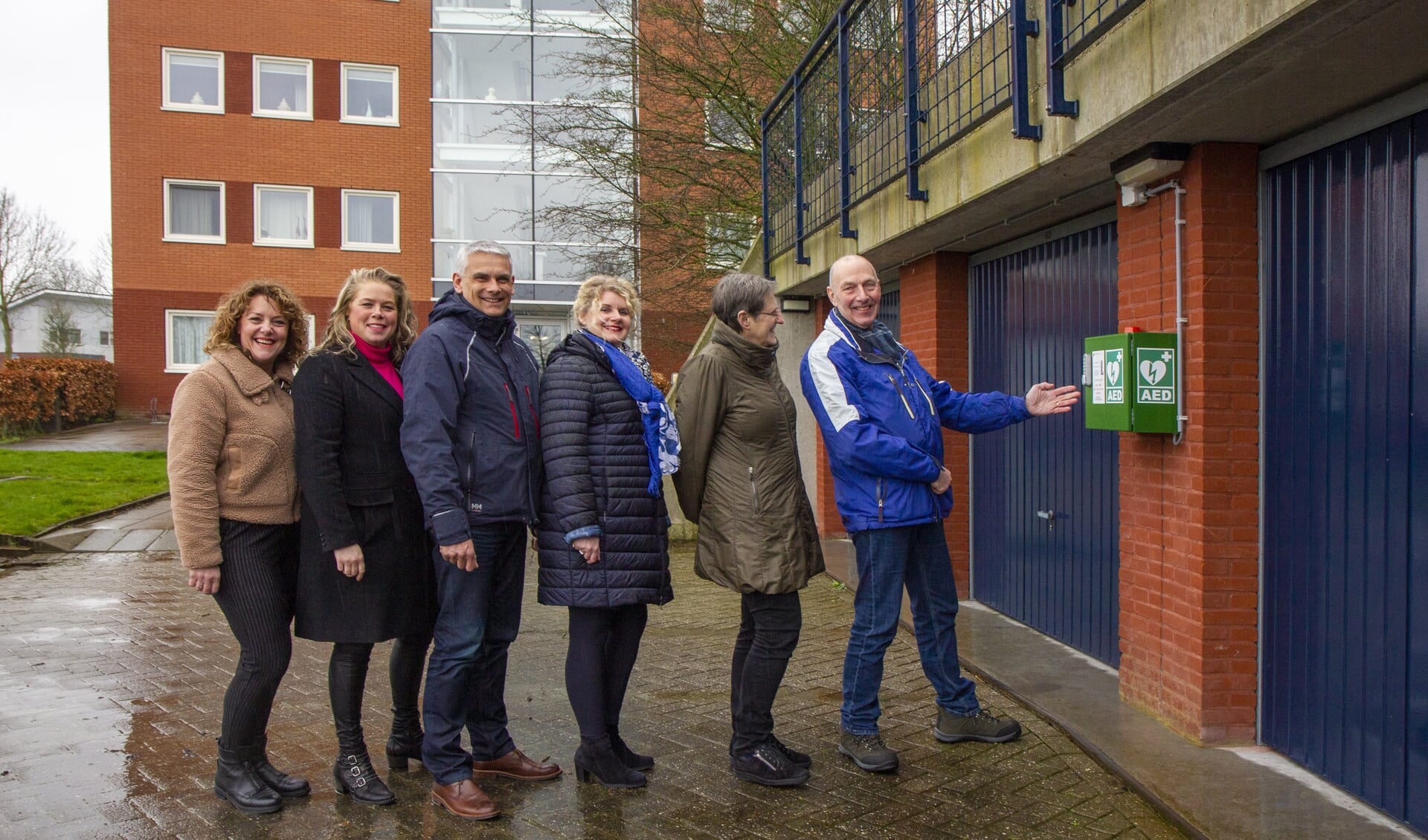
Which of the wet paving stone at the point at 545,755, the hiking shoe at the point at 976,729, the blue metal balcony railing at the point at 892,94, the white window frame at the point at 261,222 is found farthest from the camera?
the white window frame at the point at 261,222

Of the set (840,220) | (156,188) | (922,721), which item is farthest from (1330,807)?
(156,188)

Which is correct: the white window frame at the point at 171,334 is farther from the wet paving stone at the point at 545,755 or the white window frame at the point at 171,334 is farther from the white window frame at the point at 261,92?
the wet paving stone at the point at 545,755

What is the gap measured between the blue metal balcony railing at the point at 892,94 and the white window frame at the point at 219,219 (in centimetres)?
1774

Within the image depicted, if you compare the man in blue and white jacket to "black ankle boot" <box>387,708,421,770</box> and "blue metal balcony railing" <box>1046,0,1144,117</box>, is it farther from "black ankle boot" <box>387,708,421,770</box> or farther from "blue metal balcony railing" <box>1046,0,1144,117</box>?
"black ankle boot" <box>387,708,421,770</box>

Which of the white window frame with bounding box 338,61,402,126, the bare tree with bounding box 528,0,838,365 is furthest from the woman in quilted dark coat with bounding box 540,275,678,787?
the white window frame with bounding box 338,61,402,126

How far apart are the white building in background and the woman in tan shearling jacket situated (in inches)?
1765

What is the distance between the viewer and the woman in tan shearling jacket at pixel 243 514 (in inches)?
143

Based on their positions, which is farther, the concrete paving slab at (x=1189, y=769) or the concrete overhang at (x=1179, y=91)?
the concrete paving slab at (x=1189, y=769)

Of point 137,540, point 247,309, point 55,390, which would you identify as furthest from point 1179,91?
point 55,390

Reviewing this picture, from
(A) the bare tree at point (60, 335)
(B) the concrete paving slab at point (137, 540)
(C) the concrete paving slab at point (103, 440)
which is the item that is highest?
(A) the bare tree at point (60, 335)

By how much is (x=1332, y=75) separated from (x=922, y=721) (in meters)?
2.93

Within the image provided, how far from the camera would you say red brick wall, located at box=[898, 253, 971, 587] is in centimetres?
703

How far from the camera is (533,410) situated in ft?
12.9

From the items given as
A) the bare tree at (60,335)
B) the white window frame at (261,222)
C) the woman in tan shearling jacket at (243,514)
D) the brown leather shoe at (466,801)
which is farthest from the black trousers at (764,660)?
the bare tree at (60,335)
